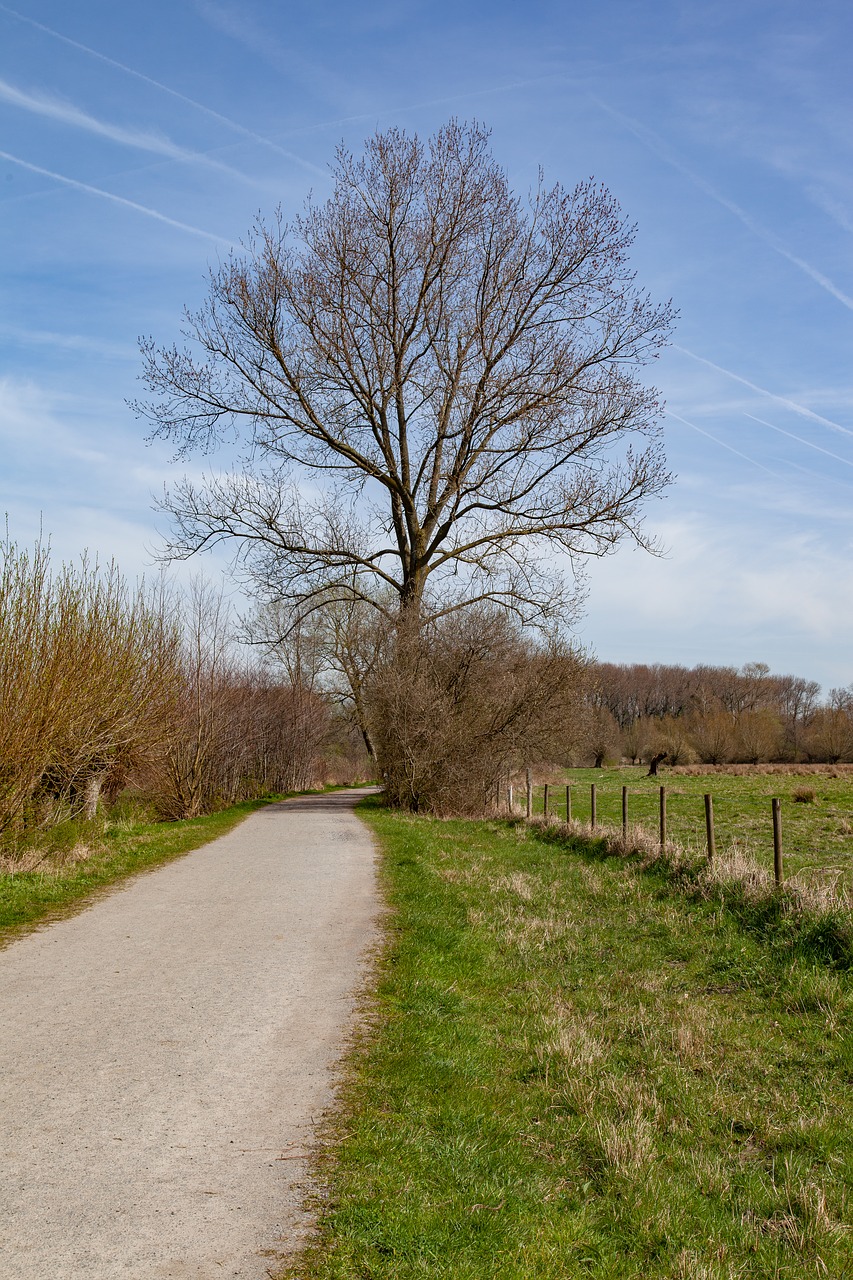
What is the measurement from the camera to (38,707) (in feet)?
41.1

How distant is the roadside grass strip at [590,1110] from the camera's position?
156 inches

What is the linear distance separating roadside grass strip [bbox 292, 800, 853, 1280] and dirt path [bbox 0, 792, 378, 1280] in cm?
32

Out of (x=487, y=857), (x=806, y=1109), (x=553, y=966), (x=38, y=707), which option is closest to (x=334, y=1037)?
(x=806, y=1109)

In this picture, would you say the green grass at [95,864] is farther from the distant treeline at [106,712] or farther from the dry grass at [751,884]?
the dry grass at [751,884]

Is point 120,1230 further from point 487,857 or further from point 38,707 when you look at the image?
point 487,857

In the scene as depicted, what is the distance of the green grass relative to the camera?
9.98 m

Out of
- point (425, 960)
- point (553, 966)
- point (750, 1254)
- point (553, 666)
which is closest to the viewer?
point (750, 1254)

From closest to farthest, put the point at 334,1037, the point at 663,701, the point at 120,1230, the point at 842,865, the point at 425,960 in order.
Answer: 1. the point at 120,1230
2. the point at 334,1037
3. the point at 425,960
4. the point at 842,865
5. the point at 663,701

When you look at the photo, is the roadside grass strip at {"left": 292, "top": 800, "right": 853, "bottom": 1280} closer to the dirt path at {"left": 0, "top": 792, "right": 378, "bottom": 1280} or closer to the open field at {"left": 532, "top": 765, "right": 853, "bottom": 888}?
the dirt path at {"left": 0, "top": 792, "right": 378, "bottom": 1280}

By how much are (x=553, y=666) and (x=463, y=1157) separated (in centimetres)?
2144

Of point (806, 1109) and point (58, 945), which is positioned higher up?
point (58, 945)

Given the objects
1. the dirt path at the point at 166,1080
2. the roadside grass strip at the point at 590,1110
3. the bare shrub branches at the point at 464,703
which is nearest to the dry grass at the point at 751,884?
the roadside grass strip at the point at 590,1110

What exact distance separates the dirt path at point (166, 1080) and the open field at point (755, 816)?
826 cm

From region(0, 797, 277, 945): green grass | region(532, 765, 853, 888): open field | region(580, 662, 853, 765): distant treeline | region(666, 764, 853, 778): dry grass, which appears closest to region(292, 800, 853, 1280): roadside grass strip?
region(0, 797, 277, 945): green grass
